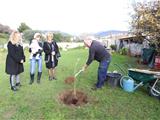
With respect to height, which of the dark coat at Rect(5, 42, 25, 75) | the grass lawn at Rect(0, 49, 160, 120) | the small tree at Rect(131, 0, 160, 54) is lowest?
the grass lawn at Rect(0, 49, 160, 120)

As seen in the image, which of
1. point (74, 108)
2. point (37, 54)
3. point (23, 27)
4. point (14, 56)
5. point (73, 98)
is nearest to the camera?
point (74, 108)

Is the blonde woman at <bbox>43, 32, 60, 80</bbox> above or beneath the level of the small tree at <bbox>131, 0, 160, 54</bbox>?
beneath

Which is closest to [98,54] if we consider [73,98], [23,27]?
[73,98]

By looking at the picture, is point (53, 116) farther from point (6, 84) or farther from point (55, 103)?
point (6, 84)

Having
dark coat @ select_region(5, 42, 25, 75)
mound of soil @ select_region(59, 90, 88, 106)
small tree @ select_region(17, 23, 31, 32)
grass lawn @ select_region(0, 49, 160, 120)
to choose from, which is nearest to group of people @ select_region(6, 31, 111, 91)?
dark coat @ select_region(5, 42, 25, 75)

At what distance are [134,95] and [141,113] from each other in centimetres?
133

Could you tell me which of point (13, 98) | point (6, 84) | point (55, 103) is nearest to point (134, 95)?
point (55, 103)

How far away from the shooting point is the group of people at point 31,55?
709cm

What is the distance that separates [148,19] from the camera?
38.0 feet

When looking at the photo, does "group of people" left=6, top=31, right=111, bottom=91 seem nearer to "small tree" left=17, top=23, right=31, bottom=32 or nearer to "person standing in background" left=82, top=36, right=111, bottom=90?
"person standing in background" left=82, top=36, right=111, bottom=90

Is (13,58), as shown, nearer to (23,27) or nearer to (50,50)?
(50,50)

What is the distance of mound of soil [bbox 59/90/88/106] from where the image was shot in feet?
22.1

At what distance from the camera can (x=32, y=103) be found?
654 cm

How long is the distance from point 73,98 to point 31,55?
85.7 inches
